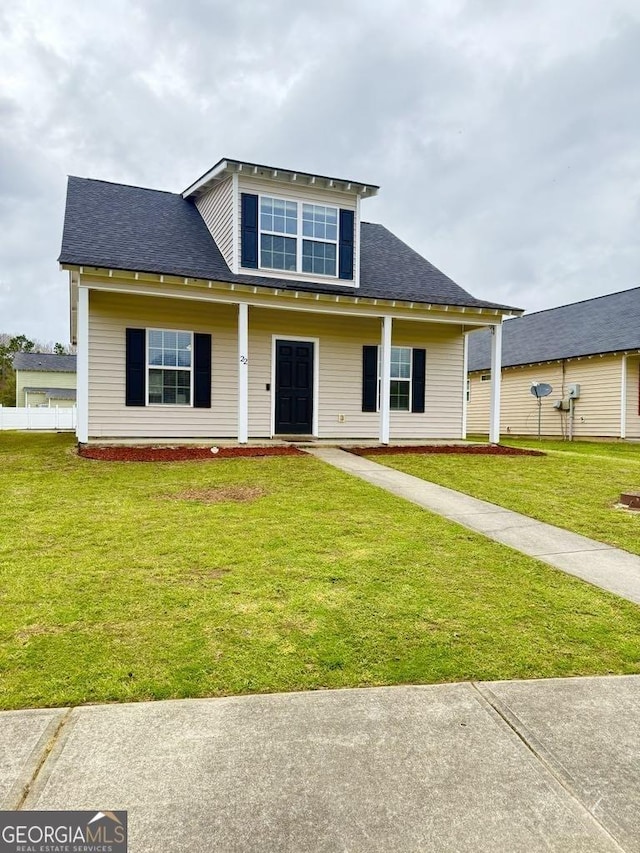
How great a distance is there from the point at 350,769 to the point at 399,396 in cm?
1179

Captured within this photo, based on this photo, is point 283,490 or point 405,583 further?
Answer: point 283,490

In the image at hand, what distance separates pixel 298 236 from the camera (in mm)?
11930

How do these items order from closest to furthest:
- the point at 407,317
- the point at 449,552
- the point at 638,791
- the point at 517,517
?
the point at 638,791 < the point at 449,552 < the point at 517,517 < the point at 407,317

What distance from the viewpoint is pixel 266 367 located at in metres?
12.2

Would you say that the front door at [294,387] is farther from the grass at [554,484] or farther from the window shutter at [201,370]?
the grass at [554,484]

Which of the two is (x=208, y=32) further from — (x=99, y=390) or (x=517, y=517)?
(x=517, y=517)

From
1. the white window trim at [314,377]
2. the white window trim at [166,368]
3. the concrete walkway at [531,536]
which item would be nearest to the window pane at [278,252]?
the white window trim at [314,377]

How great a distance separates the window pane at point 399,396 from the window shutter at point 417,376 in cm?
16

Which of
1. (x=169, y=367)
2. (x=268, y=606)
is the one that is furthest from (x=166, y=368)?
(x=268, y=606)

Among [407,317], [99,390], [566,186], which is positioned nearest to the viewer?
[99,390]

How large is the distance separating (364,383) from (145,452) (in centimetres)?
584

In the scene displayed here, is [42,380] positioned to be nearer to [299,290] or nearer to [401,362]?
[401,362]

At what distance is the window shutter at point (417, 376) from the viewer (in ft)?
43.9

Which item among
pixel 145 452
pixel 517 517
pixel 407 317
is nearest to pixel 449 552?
pixel 517 517
